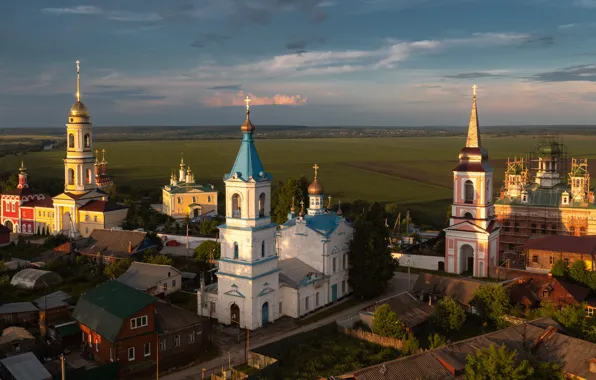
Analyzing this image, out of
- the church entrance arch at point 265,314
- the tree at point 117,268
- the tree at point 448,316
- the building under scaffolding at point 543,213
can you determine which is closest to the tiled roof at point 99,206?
the tree at point 117,268

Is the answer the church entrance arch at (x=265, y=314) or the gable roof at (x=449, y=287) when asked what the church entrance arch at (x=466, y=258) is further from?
the church entrance arch at (x=265, y=314)

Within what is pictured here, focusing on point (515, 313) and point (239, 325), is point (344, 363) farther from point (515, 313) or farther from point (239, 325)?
point (515, 313)

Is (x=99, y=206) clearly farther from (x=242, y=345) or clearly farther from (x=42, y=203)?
(x=242, y=345)

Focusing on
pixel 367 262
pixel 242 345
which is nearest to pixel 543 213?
pixel 367 262

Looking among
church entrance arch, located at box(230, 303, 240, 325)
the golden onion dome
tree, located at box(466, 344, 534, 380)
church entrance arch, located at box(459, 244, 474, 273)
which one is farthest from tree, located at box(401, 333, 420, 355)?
church entrance arch, located at box(459, 244, 474, 273)

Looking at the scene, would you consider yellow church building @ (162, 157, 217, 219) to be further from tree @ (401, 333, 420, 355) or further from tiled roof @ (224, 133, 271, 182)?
tree @ (401, 333, 420, 355)
